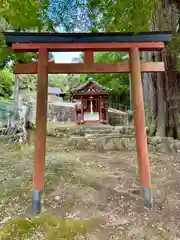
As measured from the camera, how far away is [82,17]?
13.4ft

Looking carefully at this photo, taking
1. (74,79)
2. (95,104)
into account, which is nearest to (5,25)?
(95,104)

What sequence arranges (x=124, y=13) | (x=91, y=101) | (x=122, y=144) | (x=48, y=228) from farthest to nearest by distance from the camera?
(x=91, y=101) < (x=122, y=144) < (x=124, y=13) < (x=48, y=228)

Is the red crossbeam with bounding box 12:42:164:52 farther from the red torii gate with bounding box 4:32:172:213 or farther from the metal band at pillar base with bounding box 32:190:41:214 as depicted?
the metal band at pillar base with bounding box 32:190:41:214

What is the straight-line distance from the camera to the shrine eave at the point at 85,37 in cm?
268


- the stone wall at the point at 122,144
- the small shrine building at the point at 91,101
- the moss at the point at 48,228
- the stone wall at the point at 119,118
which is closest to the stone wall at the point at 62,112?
the stone wall at the point at 119,118

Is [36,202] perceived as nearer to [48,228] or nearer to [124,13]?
[48,228]

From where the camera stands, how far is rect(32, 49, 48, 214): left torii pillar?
8.49 feet

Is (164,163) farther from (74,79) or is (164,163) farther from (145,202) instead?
(74,79)

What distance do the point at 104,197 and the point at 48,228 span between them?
0.94 meters

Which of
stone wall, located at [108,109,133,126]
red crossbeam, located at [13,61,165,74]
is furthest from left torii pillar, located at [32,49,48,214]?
stone wall, located at [108,109,133,126]

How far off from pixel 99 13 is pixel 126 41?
5.28 ft

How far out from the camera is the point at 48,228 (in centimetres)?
219

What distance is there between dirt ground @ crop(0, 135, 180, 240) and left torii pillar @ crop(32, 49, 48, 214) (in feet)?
0.67

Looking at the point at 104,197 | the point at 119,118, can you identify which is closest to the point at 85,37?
the point at 104,197
